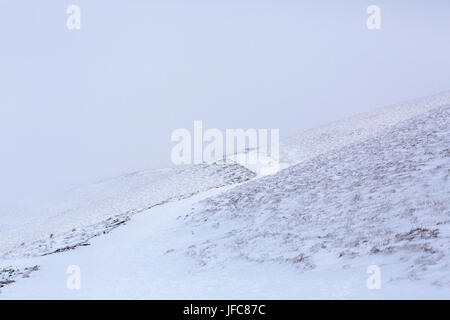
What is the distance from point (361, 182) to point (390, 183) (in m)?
1.32

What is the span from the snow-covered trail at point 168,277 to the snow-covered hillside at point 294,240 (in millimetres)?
49

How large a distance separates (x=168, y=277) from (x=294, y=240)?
4.25 m

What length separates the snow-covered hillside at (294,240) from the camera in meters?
9.96

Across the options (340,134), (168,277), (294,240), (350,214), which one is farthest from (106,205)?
(350,214)

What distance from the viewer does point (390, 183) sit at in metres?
14.8

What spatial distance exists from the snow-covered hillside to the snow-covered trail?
49mm

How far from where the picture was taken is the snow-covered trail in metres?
9.58

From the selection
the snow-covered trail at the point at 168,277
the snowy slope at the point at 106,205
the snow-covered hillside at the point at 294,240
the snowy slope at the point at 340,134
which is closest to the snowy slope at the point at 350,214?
the snow-covered hillside at the point at 294,240

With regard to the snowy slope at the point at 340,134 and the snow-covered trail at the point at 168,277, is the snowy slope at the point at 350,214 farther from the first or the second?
the snowy slope at the point at 340,134

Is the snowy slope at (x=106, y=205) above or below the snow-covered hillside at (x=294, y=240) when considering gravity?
below

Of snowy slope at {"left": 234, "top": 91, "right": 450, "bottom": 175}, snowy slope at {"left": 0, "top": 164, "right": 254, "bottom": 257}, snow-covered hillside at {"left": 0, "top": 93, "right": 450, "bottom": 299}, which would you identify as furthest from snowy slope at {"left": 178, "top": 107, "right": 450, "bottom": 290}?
snowy slope at {"left": 234, "top": 91, "right": 450, "bottom": 175}
